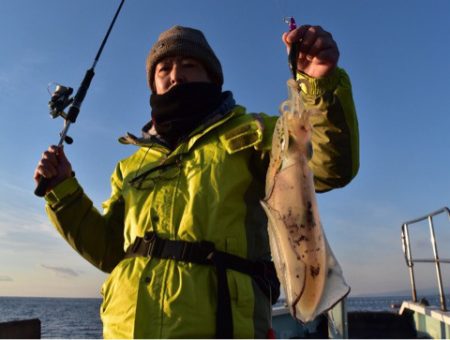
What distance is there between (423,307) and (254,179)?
6.84 m

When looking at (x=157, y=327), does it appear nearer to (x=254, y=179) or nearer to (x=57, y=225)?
(x=254, y=179)

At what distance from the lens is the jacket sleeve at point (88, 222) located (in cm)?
351

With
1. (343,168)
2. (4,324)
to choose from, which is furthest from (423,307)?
(4,324)

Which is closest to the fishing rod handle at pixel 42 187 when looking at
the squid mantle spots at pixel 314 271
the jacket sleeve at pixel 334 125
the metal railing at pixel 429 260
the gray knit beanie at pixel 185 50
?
the gray knit beanie at pixel 185 50

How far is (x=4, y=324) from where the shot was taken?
13.3 metres

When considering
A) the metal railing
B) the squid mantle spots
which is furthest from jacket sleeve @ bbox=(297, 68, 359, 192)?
the metal railing

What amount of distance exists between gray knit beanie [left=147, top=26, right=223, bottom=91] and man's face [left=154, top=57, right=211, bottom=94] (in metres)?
0.05

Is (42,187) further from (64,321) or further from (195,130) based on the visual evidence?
(64,321)

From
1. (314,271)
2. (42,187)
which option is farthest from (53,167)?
(314,271)

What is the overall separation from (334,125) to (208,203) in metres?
0.88

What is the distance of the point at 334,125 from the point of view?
2.57m

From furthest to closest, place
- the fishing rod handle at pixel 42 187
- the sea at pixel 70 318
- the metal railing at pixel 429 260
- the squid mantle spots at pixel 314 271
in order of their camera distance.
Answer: the sea at pixel 70 318
the metal railing at pixel 429 260
the fishing rod handle at pixel 42 187
the squid mantle spots at pixel 314 271

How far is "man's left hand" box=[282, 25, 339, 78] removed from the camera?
234cm

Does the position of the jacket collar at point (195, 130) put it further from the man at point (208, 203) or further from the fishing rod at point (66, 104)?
the fishing rod at point (66, 104)
